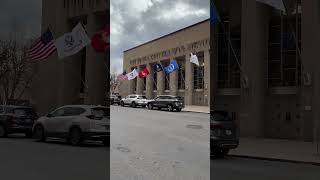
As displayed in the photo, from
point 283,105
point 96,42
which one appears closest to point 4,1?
point 96,42

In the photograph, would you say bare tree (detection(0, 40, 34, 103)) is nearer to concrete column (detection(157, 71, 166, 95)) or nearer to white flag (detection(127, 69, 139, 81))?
white flag (detection(127, 69, 139, 81))

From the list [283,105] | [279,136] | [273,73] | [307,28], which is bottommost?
[279,136]

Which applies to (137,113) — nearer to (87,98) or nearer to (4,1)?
(87,98)

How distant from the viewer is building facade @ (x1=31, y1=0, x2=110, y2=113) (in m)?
3.38

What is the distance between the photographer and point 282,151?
16.4 m

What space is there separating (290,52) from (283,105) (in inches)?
102

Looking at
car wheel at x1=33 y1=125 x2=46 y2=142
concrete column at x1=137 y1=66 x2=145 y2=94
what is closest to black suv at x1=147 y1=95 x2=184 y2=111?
concrete column at x1=137 y1=66 x2=145 y2=94


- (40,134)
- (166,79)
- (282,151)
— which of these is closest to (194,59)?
(166,79)

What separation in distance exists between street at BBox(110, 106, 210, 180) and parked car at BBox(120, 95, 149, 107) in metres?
0.04

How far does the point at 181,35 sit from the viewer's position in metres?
2.90

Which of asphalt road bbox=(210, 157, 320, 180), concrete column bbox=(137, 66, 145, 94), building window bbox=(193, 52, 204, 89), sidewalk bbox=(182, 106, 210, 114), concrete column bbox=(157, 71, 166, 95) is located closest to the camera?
sidewalk bbox=(182, 106, 210, 114)

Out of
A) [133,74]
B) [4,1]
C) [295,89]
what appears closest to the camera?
[133,74]

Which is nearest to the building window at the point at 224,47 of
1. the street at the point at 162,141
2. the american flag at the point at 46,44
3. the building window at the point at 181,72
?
the building window at the point at 181,72

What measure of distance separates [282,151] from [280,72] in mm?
7266
